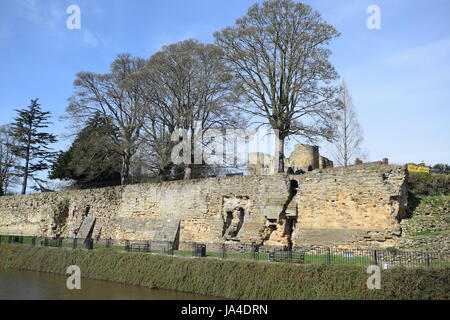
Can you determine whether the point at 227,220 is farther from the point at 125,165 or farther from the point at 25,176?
the point at 25,176

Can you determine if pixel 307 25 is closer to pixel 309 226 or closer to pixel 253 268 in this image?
pixel 309 226

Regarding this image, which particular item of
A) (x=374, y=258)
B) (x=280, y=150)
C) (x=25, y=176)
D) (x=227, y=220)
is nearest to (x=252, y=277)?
(x=374, y=258)

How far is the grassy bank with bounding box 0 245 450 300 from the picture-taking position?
37.1ft

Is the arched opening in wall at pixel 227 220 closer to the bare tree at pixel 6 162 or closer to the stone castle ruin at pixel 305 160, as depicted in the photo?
the stone castle ruin at pixel 305 160

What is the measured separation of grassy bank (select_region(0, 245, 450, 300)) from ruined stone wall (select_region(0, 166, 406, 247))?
411cm

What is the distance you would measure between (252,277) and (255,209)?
6145 millimetres

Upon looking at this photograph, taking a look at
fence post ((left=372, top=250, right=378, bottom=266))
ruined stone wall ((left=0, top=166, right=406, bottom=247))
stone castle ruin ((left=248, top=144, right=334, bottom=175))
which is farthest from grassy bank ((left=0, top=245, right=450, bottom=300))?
stone castle ruin ((left=248, top=144, right=334, bottom=175))

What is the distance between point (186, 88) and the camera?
2762cm

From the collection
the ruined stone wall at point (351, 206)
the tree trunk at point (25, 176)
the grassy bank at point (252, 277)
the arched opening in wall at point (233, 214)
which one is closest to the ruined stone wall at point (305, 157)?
the arched opening in wall at point (233, 214)

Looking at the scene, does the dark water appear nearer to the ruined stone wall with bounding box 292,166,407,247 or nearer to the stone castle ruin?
the ruined stone wall with bounding box 292,166,407,247

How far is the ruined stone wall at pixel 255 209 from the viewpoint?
53.7 ft

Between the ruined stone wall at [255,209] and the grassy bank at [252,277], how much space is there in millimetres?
4113

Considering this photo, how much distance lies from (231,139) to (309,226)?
1122 cm
